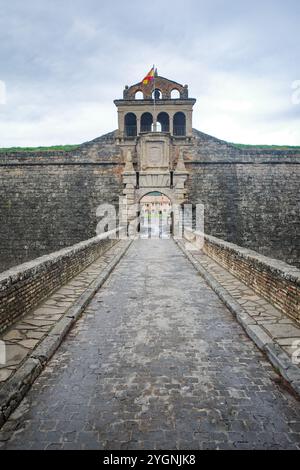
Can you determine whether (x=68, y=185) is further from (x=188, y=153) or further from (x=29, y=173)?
(x=188, y=153)

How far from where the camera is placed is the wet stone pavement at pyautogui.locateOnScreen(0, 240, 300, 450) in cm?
235

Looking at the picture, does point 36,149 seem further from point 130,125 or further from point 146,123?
point 146,123

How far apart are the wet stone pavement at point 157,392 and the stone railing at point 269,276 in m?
0.88

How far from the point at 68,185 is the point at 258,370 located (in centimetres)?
1687

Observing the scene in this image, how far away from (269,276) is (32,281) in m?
4.09

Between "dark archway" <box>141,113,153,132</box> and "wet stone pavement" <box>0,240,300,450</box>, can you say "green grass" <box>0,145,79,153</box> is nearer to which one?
"dark archway" <box>141,113,153,132</box>

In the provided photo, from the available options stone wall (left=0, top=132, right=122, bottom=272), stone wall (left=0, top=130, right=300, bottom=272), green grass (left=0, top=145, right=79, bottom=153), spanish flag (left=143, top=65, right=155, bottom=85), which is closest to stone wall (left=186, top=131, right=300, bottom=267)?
stone wall (left=0, top=130, right=300, bottom=272)

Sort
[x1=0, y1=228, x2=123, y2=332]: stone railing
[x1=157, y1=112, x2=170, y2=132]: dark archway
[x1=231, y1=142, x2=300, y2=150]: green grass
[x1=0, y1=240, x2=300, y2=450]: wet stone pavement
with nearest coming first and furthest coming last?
[x1=0, y1=240, x2=300, y2=450]: wet stone pavement
[x1=0, y1=228, x2=123, y2=332]: stone railing
[x1=231, y1=142, x2=300, y2=150]: green grass
[x1=157, y1=112, x2=170, y2=132]: dark archway

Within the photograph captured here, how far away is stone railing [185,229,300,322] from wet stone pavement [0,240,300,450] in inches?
34.7

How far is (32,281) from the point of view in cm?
487

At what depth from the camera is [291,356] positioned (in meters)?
3.41

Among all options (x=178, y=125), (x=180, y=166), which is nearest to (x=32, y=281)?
(x=180, y=166)

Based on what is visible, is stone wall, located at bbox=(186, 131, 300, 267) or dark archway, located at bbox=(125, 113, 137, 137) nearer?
stone wall, located at bbox=(186, 131, 300, 267)
